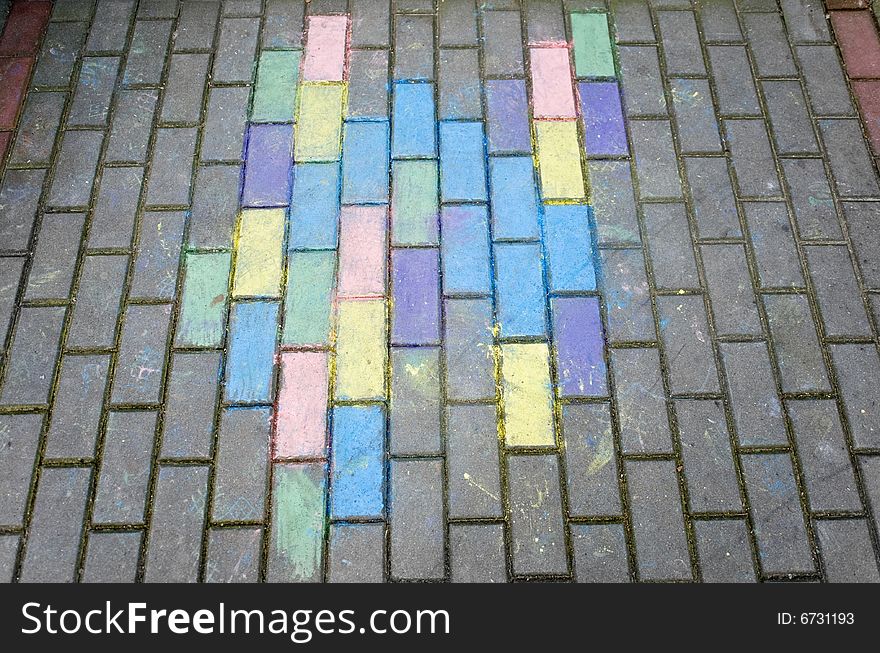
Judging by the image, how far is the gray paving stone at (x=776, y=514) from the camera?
2908mm

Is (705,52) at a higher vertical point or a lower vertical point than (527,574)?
higher

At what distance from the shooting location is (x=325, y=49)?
4.02 metres

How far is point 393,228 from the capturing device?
3525 millimetres

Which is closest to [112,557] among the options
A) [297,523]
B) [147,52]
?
[297,523]

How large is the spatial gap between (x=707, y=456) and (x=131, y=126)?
10.1 feet

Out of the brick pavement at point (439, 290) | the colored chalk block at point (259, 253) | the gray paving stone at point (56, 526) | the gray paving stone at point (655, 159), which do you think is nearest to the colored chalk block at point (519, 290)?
the brick pavement at point (439, 290)

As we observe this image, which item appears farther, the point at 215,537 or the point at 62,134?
the point at 62,134

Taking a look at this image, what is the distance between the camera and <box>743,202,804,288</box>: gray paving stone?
11.3 feet

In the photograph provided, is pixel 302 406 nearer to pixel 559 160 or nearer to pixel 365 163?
pixel 365 163

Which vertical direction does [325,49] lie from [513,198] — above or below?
above

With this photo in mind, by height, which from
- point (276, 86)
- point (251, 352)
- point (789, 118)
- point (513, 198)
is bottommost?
point (251, 352)

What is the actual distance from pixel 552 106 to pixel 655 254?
3.15 feet

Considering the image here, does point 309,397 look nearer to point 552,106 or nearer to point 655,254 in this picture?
point 655,254
